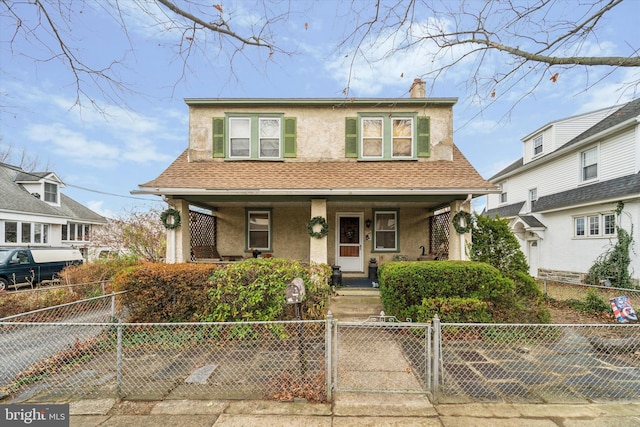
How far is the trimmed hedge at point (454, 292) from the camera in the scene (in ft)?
18.8

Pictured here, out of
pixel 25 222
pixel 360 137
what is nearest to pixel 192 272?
pixel 360 137

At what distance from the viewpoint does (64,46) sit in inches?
145

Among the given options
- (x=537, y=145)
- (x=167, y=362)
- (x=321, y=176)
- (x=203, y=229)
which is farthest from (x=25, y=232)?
(x=537, y=145)

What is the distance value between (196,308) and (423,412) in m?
4.54

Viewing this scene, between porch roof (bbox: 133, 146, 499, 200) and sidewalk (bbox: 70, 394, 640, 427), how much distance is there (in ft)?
15.8

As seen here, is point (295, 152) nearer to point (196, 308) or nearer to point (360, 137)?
point (360, 137)

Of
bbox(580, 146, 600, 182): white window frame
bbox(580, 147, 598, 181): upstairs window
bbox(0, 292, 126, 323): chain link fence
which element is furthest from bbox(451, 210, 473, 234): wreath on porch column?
bbox(580, 147, 598, 181): upstairs window

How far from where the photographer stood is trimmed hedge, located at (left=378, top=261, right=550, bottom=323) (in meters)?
5.73

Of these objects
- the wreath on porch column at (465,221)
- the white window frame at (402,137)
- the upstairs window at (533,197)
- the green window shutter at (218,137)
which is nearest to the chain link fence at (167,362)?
the wreath on porch column at (465,221)

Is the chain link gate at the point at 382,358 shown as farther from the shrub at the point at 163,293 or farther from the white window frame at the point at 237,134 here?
the white window frame at the point at 237,134

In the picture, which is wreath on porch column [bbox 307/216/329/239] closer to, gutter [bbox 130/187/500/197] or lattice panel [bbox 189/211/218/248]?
gutter [bbox 130/187/500/197]

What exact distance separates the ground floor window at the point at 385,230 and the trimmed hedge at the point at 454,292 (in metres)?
3.74

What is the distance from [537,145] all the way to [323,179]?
570 inches

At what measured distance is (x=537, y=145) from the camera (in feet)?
52.5
